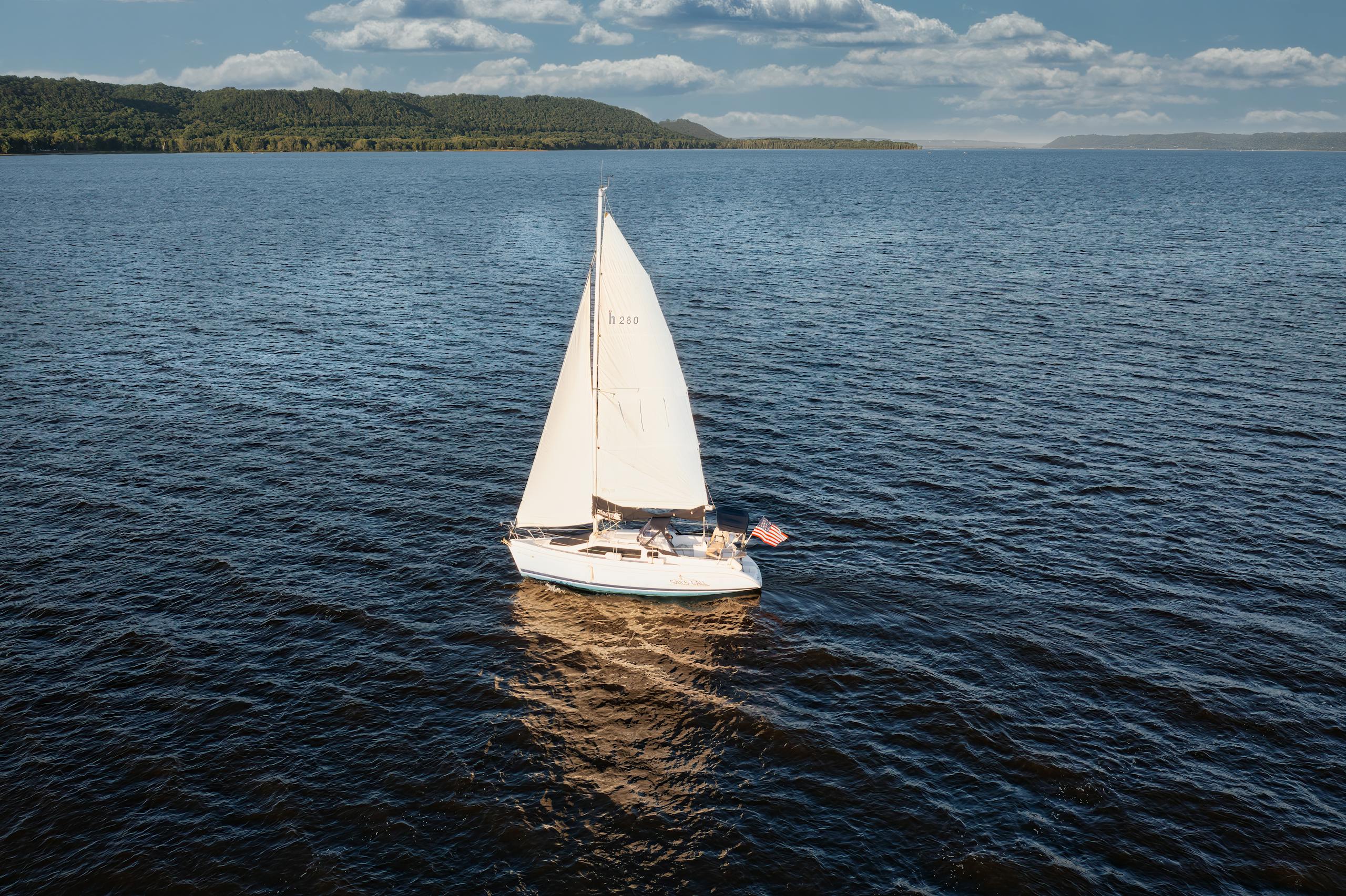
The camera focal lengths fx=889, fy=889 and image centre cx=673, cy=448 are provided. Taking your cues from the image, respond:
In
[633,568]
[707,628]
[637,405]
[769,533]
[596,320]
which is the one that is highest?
[596,320]

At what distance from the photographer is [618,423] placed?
4519 centimetres

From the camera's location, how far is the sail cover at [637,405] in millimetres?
42375

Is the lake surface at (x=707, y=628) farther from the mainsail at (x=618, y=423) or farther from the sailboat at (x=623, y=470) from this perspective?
the mainsail at (x=618, y=423)

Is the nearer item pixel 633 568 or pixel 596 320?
pixel 596 320

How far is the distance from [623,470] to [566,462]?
292 cm

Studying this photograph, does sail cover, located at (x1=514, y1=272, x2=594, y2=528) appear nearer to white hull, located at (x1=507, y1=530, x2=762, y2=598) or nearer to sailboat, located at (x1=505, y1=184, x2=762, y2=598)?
sailboat, located at (x1=505, y1=184, x2=762, y2=598)

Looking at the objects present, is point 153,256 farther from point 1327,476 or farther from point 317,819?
point 1327,476

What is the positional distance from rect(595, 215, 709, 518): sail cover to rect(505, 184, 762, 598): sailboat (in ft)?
0.18

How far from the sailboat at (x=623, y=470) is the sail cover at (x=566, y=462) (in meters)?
0.05

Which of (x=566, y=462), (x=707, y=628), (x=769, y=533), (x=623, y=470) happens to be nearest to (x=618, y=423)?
(x=623, y=470)

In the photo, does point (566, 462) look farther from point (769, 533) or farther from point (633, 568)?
point (769, 533)

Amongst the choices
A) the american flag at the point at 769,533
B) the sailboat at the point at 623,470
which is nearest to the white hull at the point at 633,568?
the sailboat at the point at 623,470

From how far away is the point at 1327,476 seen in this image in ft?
180

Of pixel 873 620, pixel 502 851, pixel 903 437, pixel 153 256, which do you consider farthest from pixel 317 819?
pixel 153 256
